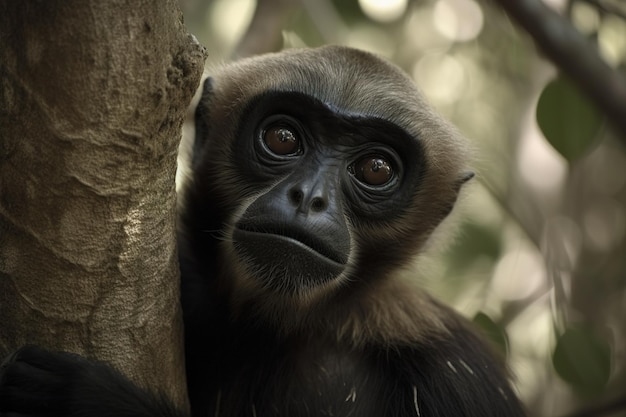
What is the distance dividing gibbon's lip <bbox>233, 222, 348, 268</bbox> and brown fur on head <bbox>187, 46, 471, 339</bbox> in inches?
7.8

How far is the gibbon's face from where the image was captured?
419cm

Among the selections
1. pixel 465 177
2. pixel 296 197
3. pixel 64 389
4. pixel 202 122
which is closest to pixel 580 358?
pixel 465 177

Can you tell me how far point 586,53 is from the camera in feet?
10.1

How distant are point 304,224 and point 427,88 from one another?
6878 millimetres

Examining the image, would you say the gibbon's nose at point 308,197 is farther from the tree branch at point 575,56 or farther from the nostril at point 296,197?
the tree branch at point 575,56

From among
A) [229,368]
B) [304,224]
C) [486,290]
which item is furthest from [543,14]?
[486,290]

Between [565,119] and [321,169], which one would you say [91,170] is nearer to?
[321,169]

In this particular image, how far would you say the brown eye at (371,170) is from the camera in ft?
15.1

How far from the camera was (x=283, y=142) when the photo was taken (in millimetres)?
4535

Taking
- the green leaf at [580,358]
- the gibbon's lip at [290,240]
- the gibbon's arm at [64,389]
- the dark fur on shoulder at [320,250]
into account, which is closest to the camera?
the gibbon's arm at [64,389]

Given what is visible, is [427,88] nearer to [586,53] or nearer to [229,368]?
[229,368]

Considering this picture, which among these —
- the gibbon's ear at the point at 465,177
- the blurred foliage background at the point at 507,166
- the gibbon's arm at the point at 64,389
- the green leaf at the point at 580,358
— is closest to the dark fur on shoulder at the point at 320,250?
the gibbon's ear at the point at 465,177

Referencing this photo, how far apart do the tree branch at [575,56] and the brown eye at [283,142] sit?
159 centimetres

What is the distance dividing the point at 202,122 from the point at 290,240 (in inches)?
47.7
